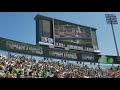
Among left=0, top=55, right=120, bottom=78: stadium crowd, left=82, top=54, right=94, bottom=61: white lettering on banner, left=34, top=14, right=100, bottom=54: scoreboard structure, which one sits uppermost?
left=34, top=14, right=100, bottom=54: scoreboard structure

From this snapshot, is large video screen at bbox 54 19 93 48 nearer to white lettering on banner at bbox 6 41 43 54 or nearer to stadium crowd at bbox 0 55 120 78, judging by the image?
white lettering on banner at bbox 6 41 43 54

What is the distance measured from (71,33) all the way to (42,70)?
3145 mm

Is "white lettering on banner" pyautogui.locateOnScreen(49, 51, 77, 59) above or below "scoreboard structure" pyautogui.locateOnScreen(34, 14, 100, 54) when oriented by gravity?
below

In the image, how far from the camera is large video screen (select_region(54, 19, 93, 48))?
11.8m

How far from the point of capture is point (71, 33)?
11.9 meters

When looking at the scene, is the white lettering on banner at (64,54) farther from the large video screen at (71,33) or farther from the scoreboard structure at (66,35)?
the large video screen at (71,33)

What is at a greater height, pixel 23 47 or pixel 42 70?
pixel 23 47

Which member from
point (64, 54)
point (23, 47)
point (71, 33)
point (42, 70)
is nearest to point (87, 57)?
point (64, 54)

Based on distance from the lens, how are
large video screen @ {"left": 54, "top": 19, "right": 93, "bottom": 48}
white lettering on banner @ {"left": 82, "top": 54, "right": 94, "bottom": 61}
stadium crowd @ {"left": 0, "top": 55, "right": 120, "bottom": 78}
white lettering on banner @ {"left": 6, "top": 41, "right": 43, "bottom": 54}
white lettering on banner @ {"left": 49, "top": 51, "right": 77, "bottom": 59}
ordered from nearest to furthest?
stadium crowd @ {"left": 0, "top": 55, "right": 120, "bottom": 78} → white lettering on banner @ {"left": 6, "top": 41, "right": 43, "bottom": 54} → white lettering on banner @ {"left": 49, "top": 51, "right": 77, "bottom": 59} → large video screen @ {"left": 54, "top": 19, "right": 93, "bottom": 48} → white lettering on banner @ {"left": 82, "top": 54, "right": 94, "bottom": 61}

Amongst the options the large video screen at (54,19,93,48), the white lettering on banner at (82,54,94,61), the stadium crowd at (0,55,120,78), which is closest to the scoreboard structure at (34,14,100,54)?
the large video screen at (54,19,93,48)

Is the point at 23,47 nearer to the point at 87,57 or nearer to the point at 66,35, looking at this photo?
the point at 66,35

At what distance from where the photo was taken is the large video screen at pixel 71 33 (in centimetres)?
1182
